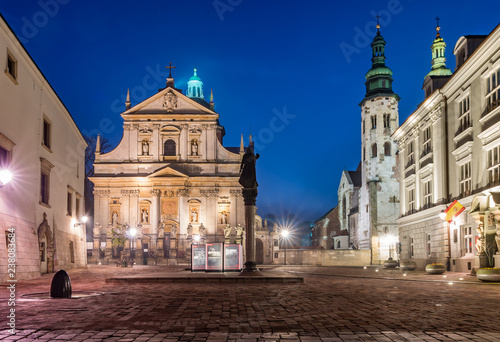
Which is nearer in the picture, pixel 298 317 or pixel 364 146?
pixel 298 317

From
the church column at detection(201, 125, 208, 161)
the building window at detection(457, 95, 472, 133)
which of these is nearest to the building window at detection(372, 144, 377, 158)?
the church column at detection(201, 125, 208, 161)

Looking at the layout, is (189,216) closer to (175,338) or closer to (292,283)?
(292,283)

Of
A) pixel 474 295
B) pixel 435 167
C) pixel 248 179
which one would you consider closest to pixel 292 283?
pixel 248 179

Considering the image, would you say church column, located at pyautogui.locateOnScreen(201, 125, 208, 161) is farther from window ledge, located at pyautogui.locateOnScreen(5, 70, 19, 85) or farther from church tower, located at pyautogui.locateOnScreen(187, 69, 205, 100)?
window ledge, located at pyautogui.locateOnScreen(5, 70, 19, 85)

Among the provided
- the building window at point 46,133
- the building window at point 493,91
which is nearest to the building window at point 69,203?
the building window at point 46,133

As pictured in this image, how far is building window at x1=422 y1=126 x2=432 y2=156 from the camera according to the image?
3362cm

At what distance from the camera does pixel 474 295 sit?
1338cm

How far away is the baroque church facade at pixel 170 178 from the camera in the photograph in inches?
2488

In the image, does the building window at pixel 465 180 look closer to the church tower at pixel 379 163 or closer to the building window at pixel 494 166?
the building window at pixel 494 166

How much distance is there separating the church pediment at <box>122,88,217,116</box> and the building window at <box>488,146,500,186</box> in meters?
43.9

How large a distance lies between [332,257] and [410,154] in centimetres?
2745

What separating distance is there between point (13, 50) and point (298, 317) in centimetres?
1768

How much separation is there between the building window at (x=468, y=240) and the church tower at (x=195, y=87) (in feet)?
221

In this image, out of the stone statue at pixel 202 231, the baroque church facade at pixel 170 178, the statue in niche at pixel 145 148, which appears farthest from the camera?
the statue in niche at pixel 145 148
